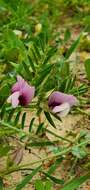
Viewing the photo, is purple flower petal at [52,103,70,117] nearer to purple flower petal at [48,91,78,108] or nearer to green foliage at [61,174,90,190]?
purple flower petal at [48,91,78,108]

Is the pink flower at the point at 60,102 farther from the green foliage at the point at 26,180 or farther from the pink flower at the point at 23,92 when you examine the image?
the green foliage at the point at 26,180

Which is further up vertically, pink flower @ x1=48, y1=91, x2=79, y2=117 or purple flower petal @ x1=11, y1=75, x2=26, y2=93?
purple flower petal @ x1=11, y1=75, x2=26, y2=93

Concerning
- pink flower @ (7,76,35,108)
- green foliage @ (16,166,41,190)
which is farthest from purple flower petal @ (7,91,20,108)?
green foliage @ (16,166,41,190)

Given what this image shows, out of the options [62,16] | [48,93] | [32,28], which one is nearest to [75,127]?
[48,93]

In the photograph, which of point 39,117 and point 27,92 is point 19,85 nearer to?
point 27,92

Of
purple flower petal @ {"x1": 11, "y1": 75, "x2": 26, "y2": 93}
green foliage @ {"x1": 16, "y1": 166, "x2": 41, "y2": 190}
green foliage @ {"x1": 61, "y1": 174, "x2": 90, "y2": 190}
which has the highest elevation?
purple flower petal @ {"x1": 11, "y1": 75, "x2": 26, "y2": 93}

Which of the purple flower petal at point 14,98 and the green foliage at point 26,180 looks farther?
the green foliage at point 26,180

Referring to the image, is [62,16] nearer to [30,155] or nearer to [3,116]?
[30,155]

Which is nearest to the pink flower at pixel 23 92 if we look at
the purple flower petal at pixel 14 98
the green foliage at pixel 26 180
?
the purple flower petal at pixel 14 98

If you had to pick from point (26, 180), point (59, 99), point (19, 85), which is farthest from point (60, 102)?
point (26, 180)
